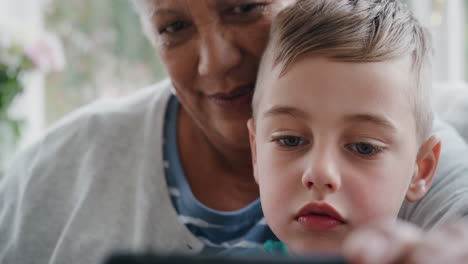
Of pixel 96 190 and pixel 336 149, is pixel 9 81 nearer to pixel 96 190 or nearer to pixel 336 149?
pixel 96 190

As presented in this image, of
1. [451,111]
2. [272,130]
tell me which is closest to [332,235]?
[272,130]

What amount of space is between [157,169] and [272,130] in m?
0.52

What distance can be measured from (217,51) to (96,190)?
1.90ft

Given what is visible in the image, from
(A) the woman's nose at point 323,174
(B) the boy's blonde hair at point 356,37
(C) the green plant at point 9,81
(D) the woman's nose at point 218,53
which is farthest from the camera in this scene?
(C) the green plant at point 9,81

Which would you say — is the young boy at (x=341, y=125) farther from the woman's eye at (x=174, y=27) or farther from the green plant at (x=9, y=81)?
the green plant at (x=9, y=81)

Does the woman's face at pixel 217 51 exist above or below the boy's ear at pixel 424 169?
above

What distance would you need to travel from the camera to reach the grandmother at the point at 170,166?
1.25 m

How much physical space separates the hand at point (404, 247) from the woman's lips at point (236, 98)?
2.55 feet

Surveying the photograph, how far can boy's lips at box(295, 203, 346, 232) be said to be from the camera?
3.09 feet

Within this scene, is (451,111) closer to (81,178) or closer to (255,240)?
(255,240)

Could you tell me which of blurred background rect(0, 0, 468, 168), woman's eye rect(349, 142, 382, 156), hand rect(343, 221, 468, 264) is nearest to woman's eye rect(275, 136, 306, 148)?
woman's eye rect(349, 142, 382, 156)

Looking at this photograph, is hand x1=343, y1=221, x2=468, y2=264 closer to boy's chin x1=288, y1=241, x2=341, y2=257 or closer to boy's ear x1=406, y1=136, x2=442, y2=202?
boy's chin x1=288, y1=241, x2=341, y2=257

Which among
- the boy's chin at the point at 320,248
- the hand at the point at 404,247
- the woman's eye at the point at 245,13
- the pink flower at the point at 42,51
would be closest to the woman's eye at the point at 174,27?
the woman's eye at the point at 245,13

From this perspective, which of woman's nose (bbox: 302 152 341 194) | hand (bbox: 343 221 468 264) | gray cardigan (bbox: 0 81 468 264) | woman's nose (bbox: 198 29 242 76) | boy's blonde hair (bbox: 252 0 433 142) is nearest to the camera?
hand (bbox: 343 221 468 264)
